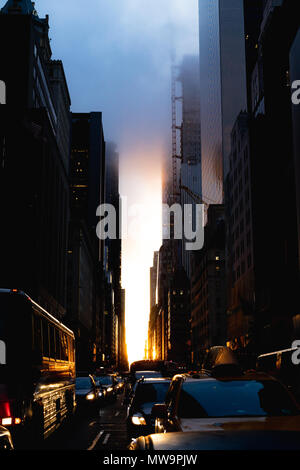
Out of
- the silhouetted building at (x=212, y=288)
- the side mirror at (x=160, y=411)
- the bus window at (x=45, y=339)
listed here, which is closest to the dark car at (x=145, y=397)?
the bus window at (x=45, y=339)

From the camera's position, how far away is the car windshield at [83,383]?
27469 mm

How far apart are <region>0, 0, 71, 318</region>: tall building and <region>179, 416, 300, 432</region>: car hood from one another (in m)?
60.9

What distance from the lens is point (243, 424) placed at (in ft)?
20.4

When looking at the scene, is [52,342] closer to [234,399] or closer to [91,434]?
[91,434]

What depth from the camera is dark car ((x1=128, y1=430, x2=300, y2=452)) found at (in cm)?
438

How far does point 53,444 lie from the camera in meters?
16.8

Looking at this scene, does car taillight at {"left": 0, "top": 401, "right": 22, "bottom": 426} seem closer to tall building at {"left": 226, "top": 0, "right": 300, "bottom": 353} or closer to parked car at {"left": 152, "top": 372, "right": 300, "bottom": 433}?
parked car at {"left": 152, "top": 372, "right": 300, "bottom": 433}

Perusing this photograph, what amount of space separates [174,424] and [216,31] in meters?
160

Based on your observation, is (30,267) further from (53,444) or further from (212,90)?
(212,90)

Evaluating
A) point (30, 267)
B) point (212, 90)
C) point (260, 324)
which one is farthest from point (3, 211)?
point (212, 90)

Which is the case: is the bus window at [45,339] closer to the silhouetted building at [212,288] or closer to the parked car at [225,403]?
the parked car at [225,403]

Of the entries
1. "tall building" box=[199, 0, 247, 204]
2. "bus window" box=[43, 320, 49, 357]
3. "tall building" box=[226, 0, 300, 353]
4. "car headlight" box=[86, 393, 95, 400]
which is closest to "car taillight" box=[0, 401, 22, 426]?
"bus window" box=[43, 320, 49, 357]

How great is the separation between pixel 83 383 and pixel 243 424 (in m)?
22.8

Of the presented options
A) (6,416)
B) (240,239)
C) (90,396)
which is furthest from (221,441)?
(240,239)
